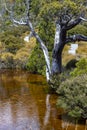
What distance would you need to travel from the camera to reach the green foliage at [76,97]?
35.9 ft

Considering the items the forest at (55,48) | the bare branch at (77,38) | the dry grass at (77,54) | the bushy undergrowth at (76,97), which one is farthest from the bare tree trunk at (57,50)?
the bushy undergrowth at (76,97)

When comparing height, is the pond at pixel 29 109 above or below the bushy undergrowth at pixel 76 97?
below

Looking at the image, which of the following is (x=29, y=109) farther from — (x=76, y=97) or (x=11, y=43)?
(x=11, y=43)

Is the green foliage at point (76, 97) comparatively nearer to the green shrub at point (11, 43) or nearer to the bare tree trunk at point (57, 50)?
the bare tree trunk at point (57, 50)

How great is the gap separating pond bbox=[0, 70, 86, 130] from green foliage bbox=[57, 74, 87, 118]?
0.46 meters

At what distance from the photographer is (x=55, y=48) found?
56.5ft

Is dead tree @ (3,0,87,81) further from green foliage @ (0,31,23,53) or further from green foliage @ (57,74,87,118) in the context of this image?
green foliage @ (0,31,23,53)

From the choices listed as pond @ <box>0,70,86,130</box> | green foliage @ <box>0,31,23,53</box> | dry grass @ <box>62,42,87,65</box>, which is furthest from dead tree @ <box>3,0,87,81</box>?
green foliage @ <box>0,31,23,53</box>

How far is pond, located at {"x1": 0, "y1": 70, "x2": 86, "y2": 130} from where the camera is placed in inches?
432

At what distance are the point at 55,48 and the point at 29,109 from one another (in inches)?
196

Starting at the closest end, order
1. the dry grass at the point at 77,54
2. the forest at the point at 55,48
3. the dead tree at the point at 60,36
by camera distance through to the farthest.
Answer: the forest at the point at 55,48
the dead tree at the point at 60,36
the dry grass at the point at 77,54

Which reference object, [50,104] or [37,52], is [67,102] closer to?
[50,104]

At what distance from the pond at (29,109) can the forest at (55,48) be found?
0.51 m

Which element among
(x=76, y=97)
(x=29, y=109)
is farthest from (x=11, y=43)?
(x=76, y=97)
